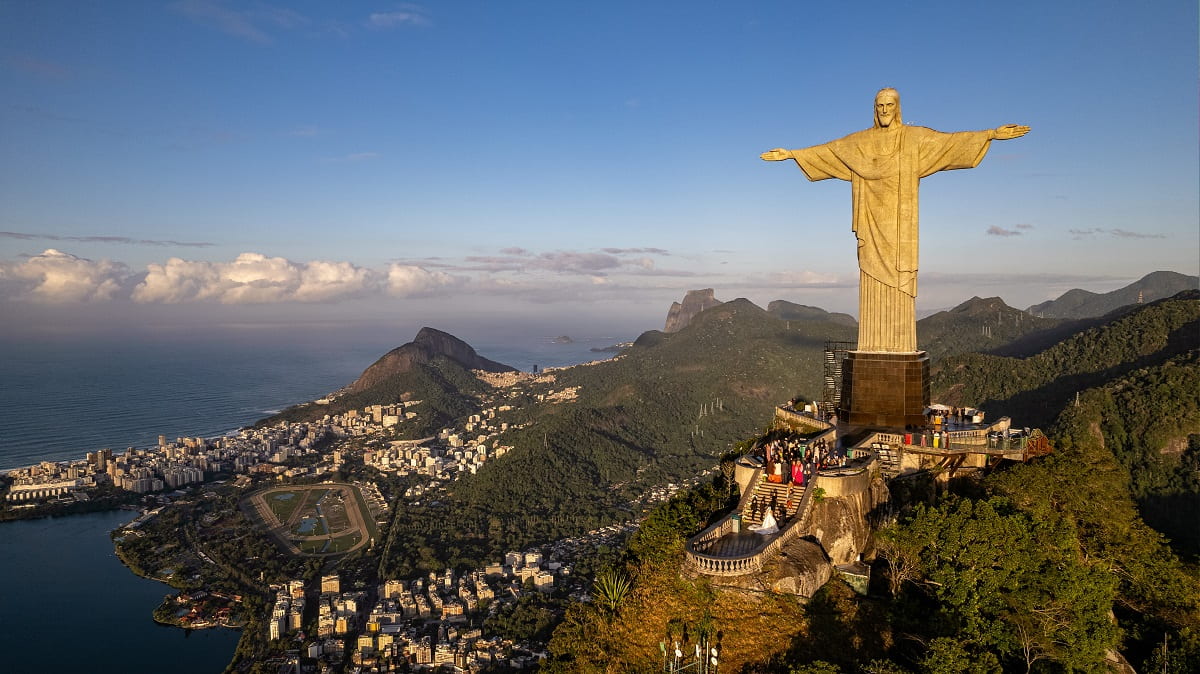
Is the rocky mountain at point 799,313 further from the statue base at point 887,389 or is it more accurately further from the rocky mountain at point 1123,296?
the statue base at point 887,389

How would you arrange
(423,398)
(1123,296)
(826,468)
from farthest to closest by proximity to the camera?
(1123,296), (423,398), (826,468)

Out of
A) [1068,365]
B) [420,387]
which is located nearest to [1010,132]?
[1068,365]

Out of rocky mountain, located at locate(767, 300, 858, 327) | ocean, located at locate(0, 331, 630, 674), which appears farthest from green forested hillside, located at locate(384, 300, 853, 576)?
rocky mountain, located at locate(767, 300, 858, 327)

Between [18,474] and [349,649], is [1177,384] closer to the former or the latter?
[349,649]

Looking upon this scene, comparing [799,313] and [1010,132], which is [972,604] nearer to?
[1010,132]

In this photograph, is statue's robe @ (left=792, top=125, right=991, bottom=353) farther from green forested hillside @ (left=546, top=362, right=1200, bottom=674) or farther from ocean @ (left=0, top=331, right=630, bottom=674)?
ocean @ (left=0, top=331, right=630, bottom=674)

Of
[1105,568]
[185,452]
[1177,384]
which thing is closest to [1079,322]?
[1177,384]

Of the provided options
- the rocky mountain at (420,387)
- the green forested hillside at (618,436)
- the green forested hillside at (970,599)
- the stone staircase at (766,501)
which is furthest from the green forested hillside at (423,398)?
the green forested hillside at (970,599)
